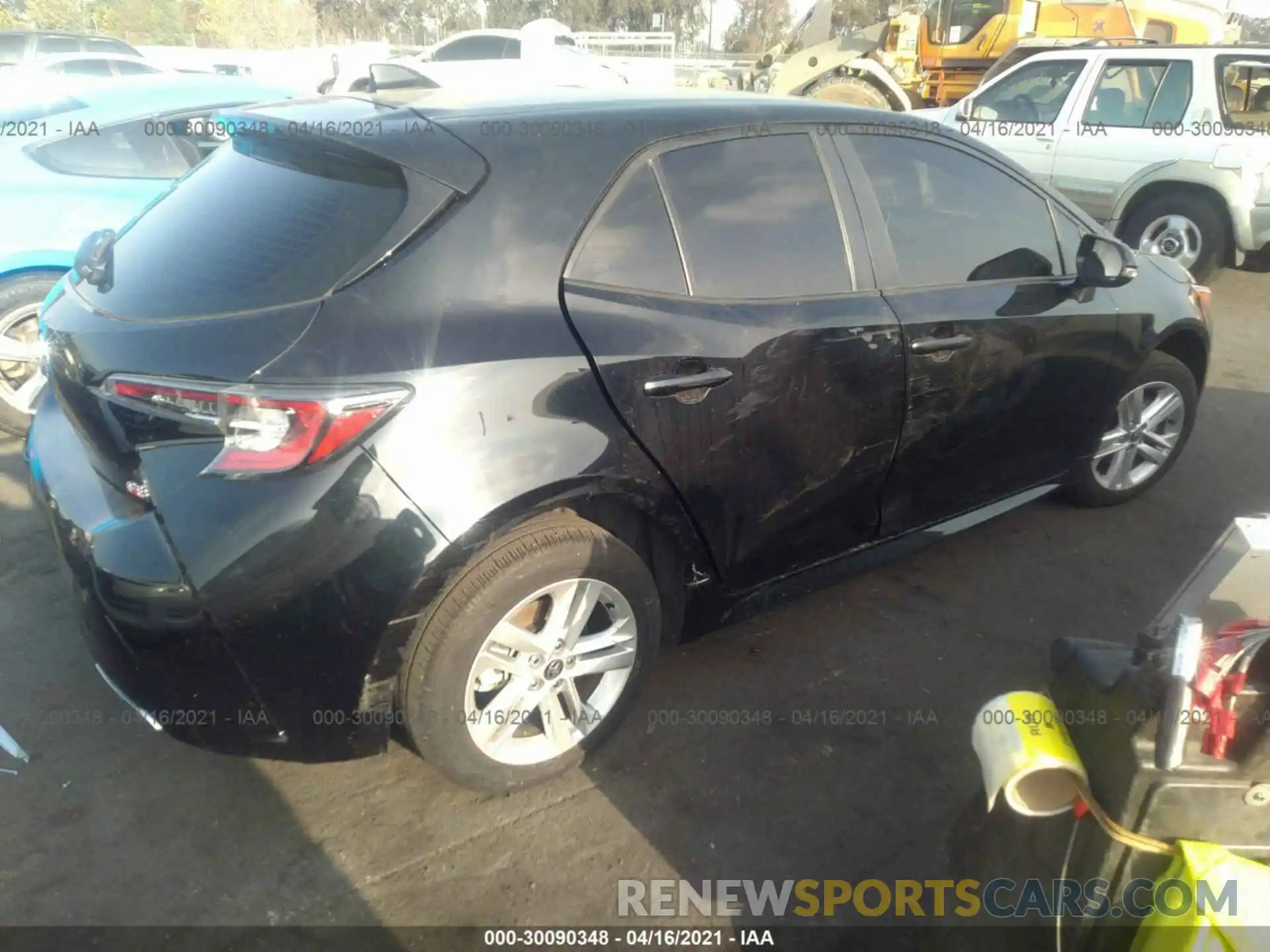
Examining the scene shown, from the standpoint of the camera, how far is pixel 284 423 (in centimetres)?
195

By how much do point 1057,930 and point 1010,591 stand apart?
6.92 feet

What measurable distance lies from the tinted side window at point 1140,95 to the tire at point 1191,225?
27.3 inches

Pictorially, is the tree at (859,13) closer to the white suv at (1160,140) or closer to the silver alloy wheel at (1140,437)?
the white suv at (1160,140)

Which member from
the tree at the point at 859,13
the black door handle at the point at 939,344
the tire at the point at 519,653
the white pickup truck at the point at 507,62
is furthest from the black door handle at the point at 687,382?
the tree at the point at 859,13

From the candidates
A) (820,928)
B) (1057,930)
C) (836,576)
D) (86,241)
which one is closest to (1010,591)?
(836,576)

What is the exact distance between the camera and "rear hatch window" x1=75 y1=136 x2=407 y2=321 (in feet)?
6.88

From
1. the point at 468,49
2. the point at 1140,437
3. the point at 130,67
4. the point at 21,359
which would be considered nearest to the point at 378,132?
the point at 21,359

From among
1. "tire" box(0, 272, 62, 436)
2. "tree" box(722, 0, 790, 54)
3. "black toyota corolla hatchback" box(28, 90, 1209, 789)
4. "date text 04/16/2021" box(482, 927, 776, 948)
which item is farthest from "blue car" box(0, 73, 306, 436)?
"tree" box(722, 0, 790, 54)

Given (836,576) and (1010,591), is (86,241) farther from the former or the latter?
(1010,591)

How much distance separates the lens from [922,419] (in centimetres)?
293

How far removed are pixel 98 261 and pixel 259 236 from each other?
68cm

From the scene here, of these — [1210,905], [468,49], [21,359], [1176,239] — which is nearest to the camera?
[1210,905]

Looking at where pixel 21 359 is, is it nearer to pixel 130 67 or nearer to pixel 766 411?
pixel 766 411

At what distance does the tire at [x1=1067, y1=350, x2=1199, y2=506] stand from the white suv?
169 inches
